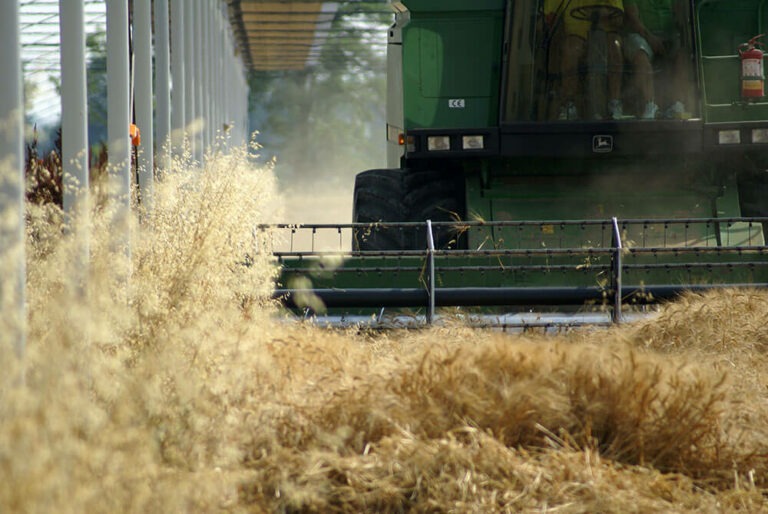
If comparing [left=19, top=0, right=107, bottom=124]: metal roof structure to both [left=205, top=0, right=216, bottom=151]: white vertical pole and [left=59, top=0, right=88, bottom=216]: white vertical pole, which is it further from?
[left=59, top=0, right=88, bottom=216]: white vertical pole

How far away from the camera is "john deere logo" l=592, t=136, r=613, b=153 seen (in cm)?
961

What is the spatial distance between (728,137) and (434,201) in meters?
2.48

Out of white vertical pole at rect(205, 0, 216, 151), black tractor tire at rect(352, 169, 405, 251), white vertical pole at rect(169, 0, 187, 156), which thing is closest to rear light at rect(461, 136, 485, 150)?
black tractor tire at rect(352, 169, 405, 251)

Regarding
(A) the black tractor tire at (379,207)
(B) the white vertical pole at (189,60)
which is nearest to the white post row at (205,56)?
(B) the white vertical pole at (189,60)

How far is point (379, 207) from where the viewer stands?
9.98m

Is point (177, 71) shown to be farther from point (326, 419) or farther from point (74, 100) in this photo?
point (326, 419)

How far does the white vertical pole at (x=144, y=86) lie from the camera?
8969 mm

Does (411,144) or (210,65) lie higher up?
(210,65)

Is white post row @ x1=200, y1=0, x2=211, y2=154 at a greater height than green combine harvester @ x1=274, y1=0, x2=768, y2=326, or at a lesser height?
greater

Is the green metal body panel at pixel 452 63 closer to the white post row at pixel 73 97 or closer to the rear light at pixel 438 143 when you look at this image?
the rear light at pixel 438 143

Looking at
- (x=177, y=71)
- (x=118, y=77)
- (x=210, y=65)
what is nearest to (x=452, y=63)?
(x=118, y=77)

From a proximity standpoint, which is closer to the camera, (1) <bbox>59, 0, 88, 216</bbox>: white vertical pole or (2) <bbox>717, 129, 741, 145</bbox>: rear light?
(1) <bbox>59, 0, 88, 216</bbox>: white vertical pole

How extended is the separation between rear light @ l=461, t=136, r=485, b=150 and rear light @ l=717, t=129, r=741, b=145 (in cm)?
196

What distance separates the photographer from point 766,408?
16.3 ft
